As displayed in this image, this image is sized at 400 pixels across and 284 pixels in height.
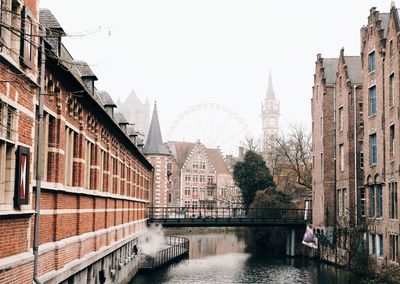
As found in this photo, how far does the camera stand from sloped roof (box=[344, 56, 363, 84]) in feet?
124

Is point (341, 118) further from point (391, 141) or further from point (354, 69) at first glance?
point (391, 141)

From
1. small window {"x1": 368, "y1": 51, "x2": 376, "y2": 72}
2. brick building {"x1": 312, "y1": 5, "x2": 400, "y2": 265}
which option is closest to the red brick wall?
brick building {"x1": 312, "y1": 5, "x2": 400, "y2": 265}

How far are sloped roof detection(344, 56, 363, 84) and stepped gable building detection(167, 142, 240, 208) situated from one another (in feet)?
177

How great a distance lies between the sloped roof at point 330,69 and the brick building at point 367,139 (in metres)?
0.12

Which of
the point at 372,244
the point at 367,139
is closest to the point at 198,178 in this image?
the point at 367,139

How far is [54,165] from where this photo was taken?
1298cm

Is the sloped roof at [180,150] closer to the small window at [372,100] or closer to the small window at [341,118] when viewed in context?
the small window at [341,118]

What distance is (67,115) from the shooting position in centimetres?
1446

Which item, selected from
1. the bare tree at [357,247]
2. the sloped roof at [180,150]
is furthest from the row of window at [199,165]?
the bare tree at [357,247]

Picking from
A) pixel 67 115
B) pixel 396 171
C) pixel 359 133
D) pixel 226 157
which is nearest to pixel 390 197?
pixel 396 171

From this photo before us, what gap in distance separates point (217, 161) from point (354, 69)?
6487 centimetres

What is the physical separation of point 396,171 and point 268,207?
23.3 meters

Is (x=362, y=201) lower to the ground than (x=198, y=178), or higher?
lower

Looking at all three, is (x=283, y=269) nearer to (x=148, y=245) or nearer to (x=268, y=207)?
(x=148, y=245)
